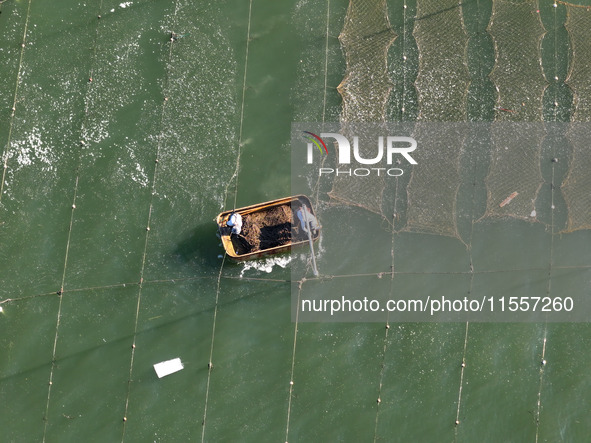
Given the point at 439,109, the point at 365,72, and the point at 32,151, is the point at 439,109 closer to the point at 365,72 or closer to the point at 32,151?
the point at 365,72

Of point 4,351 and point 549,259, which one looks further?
point 549,259

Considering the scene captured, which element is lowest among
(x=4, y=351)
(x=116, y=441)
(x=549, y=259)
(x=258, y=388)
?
(x=116, y=441)

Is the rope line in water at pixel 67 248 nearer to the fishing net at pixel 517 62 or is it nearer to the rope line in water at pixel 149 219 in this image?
the rope line in water at pixel 149 219

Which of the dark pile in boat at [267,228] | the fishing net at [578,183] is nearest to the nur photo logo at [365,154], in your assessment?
the dark pile in boat at [267,228]

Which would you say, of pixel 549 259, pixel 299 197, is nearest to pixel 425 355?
pixel 549 259

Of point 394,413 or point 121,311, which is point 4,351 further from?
point 394,413

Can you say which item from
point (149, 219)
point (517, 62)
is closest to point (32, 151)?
point (149, 219)
